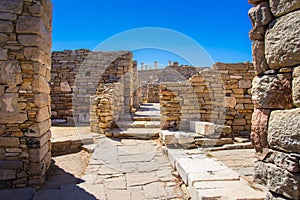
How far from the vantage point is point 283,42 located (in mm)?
1488

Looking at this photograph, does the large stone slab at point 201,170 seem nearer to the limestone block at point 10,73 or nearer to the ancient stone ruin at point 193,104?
the ancient stone ruin at point 193,104

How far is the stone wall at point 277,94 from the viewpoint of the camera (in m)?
1.44

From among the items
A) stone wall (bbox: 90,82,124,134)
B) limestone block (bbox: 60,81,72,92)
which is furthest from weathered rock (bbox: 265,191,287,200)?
limestone block (bbox: 60,81,72,92)

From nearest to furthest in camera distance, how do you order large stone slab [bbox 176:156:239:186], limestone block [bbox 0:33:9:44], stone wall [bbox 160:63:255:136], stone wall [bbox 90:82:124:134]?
large stone slab [bbox 176:156:239:186] → limestone block [bbox 0:33:9:44] → stone wall [bbox 160:63:255:136] → stone wall [bbox 90:82:124:134]

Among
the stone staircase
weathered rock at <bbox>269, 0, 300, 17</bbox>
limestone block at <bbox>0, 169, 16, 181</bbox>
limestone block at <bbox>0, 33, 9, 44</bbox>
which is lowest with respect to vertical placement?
limestone block at <bbox>0, 169, 16, 181</bbox>

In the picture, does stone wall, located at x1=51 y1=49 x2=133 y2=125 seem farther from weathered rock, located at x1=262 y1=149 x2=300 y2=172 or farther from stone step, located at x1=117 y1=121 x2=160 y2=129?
weathered rock, located at x1=262 y1=149 x2=300 y2=172

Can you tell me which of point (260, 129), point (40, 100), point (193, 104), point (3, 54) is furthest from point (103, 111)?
point (260, 129)

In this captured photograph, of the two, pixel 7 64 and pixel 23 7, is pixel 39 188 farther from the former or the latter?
pixel 23 7

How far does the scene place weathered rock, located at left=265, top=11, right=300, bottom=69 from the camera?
1403mm

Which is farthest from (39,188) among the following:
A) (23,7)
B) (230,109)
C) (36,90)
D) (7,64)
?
(230,109)

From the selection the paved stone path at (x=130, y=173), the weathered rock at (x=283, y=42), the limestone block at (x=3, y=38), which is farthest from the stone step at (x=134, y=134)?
the weathered rock at (x=283, y=42)

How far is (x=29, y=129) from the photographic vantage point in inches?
128

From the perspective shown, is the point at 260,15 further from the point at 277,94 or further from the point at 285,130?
the point at 285,130

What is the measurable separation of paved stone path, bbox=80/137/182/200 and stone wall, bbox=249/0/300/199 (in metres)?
1.75
